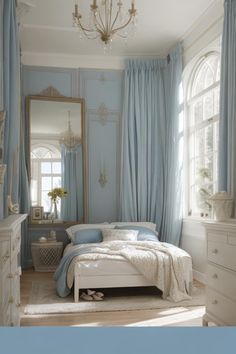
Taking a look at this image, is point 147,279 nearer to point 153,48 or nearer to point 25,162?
point 25,162

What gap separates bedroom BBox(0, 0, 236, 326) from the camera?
17.3 ft

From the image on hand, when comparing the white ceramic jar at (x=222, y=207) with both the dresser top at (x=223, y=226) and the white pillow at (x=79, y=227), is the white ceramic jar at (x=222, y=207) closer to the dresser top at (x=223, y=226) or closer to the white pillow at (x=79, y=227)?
the dresser top at (x=223, y=226)

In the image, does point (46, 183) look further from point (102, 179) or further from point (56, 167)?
point (102, 179)

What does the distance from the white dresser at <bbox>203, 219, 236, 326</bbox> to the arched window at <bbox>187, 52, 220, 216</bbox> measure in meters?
2.01

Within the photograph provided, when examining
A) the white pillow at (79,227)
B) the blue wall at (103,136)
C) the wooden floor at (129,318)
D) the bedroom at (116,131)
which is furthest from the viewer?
the blue wall at (103,136)

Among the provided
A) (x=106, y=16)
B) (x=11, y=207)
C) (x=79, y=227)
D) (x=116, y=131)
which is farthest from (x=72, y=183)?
(x=106, y=16)

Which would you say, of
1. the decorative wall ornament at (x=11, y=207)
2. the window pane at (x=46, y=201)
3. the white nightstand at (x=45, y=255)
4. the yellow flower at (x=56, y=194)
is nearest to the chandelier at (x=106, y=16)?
the decorative wall ornament at (x=11, y=207)

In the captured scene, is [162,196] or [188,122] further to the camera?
[162,196]

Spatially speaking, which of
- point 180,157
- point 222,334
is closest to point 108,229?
point 180,157

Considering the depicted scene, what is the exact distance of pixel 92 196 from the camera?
6.28 meters

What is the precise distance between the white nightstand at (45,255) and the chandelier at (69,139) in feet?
5.26

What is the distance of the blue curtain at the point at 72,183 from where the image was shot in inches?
241

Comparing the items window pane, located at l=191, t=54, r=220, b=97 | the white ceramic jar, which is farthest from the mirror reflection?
the white ceramic jar

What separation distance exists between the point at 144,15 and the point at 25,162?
2.78m
